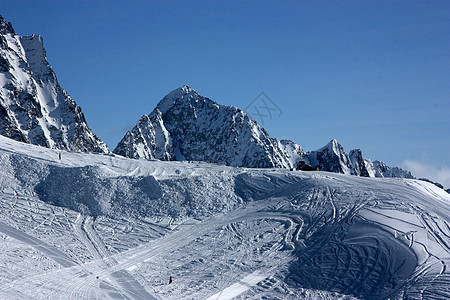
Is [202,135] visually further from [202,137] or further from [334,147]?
[334,147]

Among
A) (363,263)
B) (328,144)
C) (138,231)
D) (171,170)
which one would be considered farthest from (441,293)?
(328,144)

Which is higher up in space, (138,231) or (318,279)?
(138,231)

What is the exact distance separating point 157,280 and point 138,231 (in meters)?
5.65

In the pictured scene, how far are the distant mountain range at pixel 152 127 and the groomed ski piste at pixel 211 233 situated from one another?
264 ft

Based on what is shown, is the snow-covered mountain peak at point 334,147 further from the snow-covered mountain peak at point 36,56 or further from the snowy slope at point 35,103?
the snow-covered mountain peak at point 36,56

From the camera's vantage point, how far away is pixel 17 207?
27.9 meters

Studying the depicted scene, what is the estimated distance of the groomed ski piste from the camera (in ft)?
71.3

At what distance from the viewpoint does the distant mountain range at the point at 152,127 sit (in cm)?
11319

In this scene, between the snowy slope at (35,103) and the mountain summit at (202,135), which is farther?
the mountain summit at (202,135)

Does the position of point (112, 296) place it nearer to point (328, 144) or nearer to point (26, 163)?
Answer: point (26, 163)

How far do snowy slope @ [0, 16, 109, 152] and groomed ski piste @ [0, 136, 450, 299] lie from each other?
78.1 metres

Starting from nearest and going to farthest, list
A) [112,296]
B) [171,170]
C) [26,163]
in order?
[112,296] < [26,163] < [171,170]

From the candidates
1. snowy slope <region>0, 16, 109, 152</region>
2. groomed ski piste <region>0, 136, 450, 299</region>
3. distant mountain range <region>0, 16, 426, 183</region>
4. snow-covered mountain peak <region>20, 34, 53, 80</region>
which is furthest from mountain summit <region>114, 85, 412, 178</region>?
groomed ski piste <region>0, 136, 450, 299</region>

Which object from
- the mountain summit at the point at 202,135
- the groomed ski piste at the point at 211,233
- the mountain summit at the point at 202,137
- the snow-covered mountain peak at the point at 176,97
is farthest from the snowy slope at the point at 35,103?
the groomed ski piste at the point at 211,233
